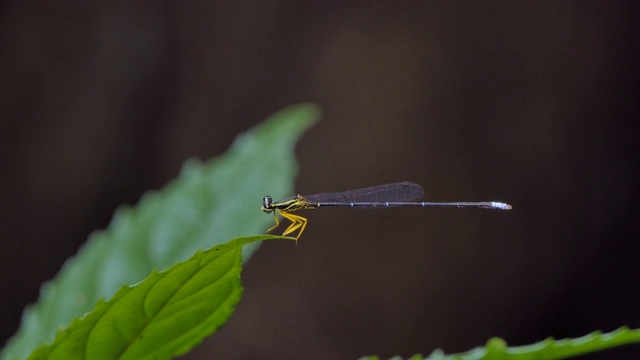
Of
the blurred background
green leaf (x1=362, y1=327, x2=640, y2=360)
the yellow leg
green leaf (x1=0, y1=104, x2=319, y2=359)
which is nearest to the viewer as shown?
green leaf (x1=362, y1=327, x2=640, y2=360)

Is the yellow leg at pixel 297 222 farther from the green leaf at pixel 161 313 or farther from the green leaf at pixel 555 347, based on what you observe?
the green leaf at pixel 555 347

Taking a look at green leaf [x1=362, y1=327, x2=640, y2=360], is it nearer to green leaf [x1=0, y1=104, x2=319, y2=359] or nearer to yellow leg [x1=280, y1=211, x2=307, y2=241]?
green leaf [x1=0, y1=104, x2=319, y2=359]

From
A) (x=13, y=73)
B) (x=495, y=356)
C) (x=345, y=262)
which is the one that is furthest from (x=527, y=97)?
(x=495, y=356)

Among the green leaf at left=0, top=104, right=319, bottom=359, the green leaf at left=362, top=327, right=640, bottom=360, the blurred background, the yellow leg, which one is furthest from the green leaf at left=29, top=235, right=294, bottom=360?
the blurred background

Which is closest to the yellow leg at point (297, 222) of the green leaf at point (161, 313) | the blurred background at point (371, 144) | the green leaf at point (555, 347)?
the green leaf at point (161, 313)

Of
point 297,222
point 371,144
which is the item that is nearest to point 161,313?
point 297,222

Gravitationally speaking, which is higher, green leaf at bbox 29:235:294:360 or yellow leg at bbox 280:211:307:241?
yellow leg at bbox 280:211:307:241
